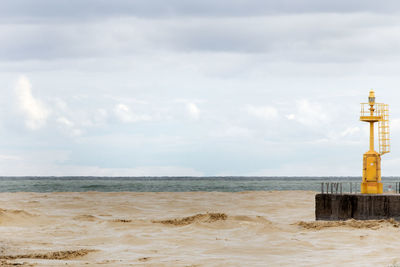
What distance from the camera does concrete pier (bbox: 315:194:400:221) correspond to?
18844mm

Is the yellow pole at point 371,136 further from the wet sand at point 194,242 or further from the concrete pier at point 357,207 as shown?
the wet sand at point 194,242

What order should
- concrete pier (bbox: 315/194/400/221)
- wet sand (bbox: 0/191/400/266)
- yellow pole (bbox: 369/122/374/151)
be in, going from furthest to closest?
yellow pole (bbox: 369/122/374/151), concrete pier (bbox: 315/194/400/221), wet sand (bbox: 0/191/400/266)

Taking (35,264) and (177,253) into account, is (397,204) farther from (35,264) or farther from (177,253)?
(35,264)

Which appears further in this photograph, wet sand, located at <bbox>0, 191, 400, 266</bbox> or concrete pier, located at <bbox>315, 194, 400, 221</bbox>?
concrete pier, located at <bbox>315, 194, 400, 221</bbox>

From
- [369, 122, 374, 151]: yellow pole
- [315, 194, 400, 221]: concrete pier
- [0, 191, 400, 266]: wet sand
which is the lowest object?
[0, 191, 400, 266]: wet sand

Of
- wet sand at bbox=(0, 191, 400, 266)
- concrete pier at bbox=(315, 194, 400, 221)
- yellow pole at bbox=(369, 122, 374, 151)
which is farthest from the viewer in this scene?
yellow pole at bbox=(369, 122, 374, 151)

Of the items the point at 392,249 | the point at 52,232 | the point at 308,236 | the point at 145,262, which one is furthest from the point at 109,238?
the point at 392,249

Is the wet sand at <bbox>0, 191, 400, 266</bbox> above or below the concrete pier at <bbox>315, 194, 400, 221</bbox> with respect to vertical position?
below

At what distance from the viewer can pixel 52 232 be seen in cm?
1745

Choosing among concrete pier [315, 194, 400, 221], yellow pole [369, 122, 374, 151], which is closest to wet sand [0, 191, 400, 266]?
concrete pier [315, 194, 400, 221]

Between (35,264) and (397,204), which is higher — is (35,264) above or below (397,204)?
below

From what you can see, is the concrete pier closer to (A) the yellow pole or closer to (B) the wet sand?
(B) the wet sand

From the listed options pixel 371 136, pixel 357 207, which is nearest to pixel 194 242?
pixel 357 207

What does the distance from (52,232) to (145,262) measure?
21.2 feet
